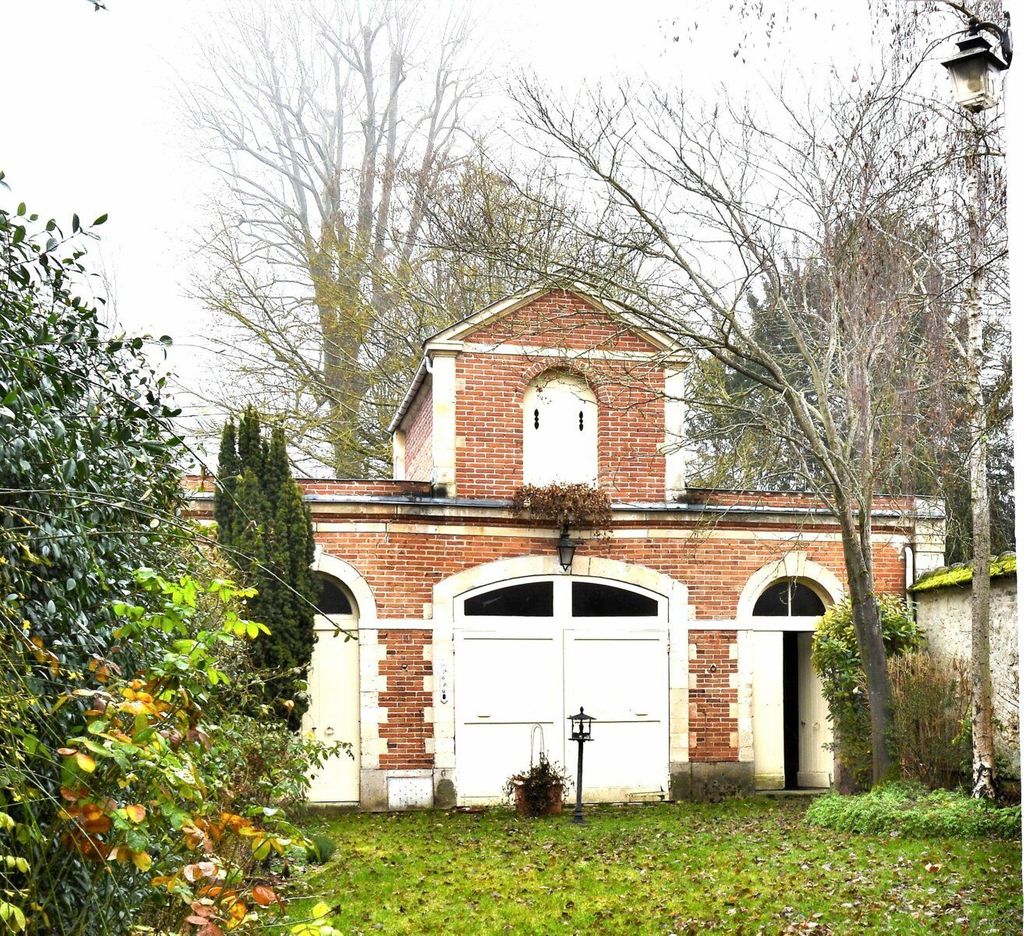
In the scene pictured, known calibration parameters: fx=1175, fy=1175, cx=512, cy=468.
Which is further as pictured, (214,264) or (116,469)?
(214,264)

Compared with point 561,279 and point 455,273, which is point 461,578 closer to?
point 561,279

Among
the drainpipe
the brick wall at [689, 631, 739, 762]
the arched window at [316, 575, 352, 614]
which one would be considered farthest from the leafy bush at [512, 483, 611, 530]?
the drainpipe

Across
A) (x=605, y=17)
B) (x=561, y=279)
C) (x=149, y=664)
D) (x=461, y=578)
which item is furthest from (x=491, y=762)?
(x=149, y=664)

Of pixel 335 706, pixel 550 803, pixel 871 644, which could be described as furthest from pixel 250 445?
pixel 871 644

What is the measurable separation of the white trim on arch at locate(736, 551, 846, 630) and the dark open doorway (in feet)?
6.09


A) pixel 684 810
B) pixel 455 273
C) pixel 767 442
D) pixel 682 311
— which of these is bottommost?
pixel 684 810

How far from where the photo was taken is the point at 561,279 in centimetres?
1191

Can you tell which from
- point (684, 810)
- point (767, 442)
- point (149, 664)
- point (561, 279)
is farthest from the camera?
point (767, 442)

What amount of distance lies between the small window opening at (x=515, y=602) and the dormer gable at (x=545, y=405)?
1213 millimetres

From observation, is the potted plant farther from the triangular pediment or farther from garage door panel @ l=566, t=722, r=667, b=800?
the triangular pediment

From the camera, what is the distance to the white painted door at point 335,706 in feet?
46.2

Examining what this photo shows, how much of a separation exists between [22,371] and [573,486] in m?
11.4

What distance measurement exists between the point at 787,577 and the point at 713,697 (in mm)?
1866

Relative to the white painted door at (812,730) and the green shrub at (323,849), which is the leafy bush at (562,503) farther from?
the green shrub at (323,849)
